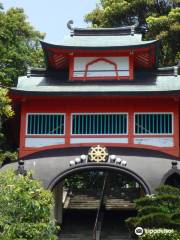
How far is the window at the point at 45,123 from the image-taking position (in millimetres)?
20594

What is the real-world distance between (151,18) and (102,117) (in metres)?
13.7

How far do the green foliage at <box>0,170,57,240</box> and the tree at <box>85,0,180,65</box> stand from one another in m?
20.1

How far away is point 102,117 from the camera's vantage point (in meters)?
20.6

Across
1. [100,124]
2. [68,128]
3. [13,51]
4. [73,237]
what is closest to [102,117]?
[100,124]

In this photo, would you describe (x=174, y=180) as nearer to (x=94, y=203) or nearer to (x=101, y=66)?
(x=101, y=66)

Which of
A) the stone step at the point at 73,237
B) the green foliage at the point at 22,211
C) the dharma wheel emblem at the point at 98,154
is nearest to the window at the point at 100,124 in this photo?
the dharma wheel emblem at the point at 98,154

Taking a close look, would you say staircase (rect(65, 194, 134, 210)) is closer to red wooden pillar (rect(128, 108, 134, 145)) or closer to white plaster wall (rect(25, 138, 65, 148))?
white plaster wall (rect(25, 138, 65, 148))

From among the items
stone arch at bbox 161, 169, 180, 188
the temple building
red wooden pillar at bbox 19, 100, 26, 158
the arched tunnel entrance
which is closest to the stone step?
the arched tunnel entrance

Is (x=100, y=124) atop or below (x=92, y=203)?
atop

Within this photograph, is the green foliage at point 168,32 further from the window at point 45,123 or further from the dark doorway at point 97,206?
the window at point 45,123

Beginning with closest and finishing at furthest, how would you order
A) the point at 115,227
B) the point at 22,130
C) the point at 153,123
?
the point at 153,123, the point at 22,130, the point at 115,227

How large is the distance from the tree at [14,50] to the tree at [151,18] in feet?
13.8

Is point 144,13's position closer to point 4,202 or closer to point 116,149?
point 116,149

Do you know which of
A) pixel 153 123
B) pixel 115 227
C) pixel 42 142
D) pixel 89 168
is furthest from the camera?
pixel 115 227
